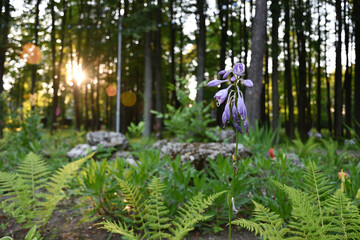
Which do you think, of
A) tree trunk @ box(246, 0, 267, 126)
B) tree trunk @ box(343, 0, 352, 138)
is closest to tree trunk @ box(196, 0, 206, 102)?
tree trunk @ box(246, 0, 267, 126)

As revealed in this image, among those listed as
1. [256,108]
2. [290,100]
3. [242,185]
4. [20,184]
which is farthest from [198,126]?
[290,100]

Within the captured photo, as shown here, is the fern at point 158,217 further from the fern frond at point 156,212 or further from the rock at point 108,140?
the rock at point 108,140

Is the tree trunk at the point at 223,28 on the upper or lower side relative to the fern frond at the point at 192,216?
upper

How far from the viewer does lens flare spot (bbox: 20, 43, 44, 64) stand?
39.7ft

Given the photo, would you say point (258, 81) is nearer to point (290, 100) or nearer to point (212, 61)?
point (290, 100)

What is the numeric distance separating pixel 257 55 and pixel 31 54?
424 inches

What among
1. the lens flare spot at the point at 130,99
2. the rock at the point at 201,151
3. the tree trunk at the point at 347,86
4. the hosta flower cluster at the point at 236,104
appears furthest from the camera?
the lens flare spot at the point at 130,99

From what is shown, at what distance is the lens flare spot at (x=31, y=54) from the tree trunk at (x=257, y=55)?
1042 centimetres

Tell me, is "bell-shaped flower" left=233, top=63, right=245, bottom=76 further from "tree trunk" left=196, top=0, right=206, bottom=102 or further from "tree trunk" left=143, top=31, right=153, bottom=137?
"tree trunk" left=143, top=31, right=153, bottom=137

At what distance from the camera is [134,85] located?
21219 millimetres

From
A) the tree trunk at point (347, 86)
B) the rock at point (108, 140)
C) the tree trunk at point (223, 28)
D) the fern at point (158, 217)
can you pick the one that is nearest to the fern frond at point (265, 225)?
the fern at point (158, 217)

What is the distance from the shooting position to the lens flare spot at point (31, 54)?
12.1m

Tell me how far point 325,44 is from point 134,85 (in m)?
14.7

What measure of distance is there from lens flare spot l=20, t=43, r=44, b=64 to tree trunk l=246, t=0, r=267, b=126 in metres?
10.4
